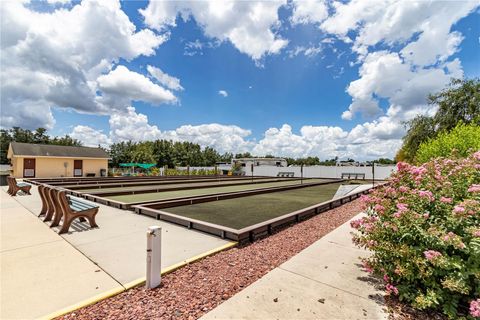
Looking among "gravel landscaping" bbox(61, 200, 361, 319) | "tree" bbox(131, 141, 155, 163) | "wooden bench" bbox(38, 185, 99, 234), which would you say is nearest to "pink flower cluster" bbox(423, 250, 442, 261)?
"gravel landscaping" bbox(61, 200, 361, 319)

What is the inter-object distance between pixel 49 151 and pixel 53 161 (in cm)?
121

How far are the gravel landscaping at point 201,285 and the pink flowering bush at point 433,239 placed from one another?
58.2 inches

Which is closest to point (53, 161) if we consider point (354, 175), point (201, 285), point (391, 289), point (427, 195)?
point (201, 285)

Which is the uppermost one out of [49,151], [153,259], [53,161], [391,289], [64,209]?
[49,151]

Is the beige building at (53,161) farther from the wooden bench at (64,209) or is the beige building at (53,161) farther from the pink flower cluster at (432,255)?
the pink flower cluster at (432,255)

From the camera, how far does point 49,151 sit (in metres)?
24.0

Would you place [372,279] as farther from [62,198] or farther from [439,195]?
[62,198]

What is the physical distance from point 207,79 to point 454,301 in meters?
19.3

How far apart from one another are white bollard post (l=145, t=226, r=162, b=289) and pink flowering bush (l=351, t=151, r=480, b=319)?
8.36 feet

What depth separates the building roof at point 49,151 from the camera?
73.7 feet

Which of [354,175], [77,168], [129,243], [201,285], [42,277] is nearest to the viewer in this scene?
[201,285]

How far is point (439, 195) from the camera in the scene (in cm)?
257

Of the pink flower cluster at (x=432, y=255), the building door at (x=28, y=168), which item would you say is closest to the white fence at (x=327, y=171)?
the pink flower cluster at (x=432, y=255)

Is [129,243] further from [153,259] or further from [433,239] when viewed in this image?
[433,239]
